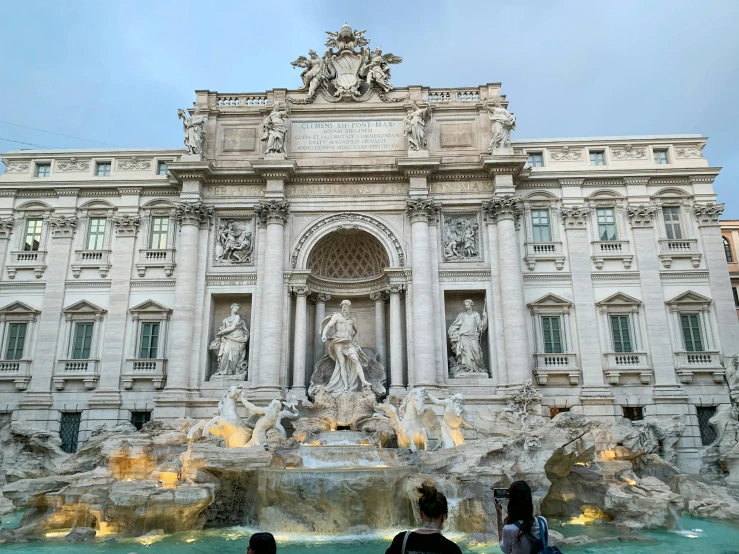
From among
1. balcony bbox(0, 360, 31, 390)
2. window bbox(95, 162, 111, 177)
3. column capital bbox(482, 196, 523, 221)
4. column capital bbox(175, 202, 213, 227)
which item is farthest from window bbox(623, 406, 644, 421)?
window bbox(95, 162, 111, 177)

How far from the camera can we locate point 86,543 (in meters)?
12.7

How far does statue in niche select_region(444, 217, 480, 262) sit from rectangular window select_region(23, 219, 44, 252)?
17.8 metres

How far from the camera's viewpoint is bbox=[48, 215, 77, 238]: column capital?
24.7 m

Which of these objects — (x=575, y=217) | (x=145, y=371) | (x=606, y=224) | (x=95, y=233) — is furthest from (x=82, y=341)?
(x=606, y=224)

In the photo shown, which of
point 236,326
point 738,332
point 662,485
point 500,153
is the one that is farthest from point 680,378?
point 236,326

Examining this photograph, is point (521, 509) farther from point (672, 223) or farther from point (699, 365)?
point (672, 223)

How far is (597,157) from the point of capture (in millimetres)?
25469

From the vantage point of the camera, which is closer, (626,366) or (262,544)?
(262,544)

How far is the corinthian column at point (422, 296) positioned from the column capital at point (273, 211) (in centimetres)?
510

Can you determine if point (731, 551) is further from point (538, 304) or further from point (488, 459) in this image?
point (538, 304)

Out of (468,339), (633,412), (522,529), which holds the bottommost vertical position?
(522,529)

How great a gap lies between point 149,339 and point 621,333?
1947cm

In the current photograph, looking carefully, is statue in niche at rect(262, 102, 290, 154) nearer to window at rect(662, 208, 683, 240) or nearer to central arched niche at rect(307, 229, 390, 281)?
central arched niche at rect(307, 229, 390, 281)

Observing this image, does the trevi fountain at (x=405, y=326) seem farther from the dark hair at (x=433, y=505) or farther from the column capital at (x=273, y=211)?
the dark hair at (x=433, y=505)
